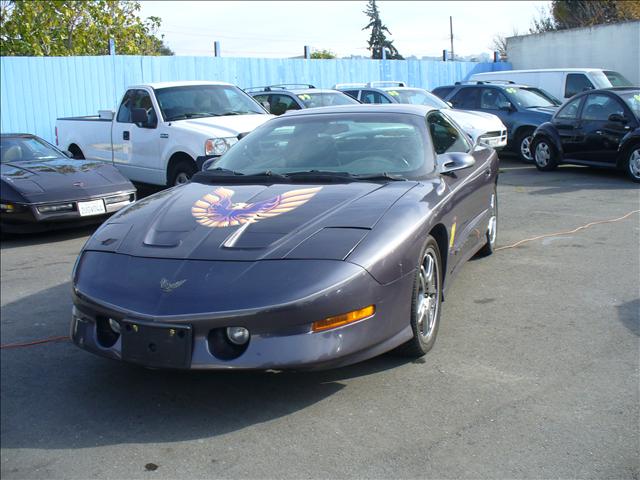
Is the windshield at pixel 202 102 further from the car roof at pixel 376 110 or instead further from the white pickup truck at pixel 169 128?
the car roof at pixel 376 110

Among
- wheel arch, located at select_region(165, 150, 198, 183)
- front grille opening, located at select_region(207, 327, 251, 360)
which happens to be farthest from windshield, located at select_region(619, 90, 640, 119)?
front grille opening, located at select_region(207, 327, 251, 360)

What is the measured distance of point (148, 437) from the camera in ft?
11.8

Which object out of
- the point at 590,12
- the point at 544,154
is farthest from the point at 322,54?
the point at 544,154

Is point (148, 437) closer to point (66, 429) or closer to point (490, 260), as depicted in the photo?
point (66, 429)

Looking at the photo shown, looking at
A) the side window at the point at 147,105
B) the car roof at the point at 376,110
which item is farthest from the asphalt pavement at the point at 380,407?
the side window at the point at 147,105

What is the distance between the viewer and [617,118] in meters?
11.8

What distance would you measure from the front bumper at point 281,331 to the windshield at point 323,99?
1061 cm

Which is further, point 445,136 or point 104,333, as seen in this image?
point 445,136

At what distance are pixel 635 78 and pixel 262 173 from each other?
20277 mm

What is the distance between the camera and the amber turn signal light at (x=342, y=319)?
3.62 metres

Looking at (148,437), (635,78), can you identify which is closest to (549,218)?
(148,437)

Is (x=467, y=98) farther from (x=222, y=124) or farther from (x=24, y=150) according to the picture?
(x=24, y=150)

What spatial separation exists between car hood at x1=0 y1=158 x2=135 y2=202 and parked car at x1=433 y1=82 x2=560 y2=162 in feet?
28.2

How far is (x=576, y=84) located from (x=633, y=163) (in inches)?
280
